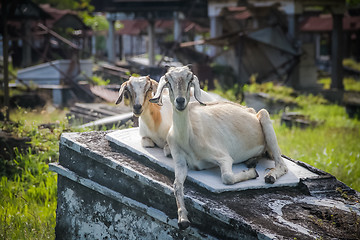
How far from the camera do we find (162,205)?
387 cm

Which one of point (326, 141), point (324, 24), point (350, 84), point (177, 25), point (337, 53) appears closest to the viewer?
point (326, 141)

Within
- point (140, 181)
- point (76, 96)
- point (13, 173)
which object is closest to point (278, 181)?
point (140, 181)

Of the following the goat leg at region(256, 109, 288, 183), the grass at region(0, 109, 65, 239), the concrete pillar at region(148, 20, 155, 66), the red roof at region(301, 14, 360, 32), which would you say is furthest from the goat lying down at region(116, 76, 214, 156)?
the red roof at region(301, 14, 360, 32)

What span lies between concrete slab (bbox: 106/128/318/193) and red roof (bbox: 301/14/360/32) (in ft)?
90.0

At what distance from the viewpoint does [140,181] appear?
157 inches

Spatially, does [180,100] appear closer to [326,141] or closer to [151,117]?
[151,117]

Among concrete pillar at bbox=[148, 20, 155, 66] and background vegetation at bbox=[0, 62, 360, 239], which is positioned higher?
concrete pillar at bbox=[148, 20, 155, 66]

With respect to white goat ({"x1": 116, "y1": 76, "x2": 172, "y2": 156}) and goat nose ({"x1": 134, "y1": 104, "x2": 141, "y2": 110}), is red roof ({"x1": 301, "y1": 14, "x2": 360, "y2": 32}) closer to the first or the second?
white goat ({"x1": 116, "y1": 76, "x2": 172, "y2": 156})

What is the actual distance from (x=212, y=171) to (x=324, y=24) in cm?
2960

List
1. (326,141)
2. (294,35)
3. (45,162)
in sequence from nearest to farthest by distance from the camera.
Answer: (45,162), (326,141), (294,35)

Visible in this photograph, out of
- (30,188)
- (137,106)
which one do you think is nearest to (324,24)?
(30,188)

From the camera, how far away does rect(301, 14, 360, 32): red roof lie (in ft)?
97.4

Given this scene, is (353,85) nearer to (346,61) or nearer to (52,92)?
(346,61)

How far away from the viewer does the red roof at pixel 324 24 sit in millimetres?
29680
